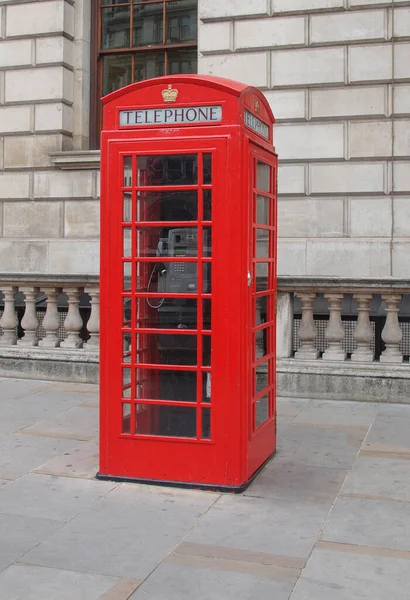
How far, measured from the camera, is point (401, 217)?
12.0 metres

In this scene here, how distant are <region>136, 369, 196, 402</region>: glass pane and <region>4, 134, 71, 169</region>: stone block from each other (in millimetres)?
8975

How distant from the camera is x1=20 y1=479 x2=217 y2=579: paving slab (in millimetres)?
3786

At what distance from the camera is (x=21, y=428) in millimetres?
6652

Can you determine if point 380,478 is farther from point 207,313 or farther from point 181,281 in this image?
point 181,281

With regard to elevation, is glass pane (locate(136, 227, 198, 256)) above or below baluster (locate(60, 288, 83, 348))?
above

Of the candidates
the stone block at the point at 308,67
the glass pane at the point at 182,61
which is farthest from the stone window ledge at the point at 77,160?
the stone block at the point at 308,67

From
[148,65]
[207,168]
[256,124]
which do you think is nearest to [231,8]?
[148,65]

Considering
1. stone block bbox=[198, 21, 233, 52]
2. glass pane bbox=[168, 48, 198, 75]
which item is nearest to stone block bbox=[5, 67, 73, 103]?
glass pane bbox=[168, 48, 198, 75]

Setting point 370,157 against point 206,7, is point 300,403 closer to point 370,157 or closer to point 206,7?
point 370,157

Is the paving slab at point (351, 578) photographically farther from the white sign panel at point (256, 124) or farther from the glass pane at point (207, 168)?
the white sign panel at point (256, 124)

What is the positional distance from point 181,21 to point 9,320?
22.2ft

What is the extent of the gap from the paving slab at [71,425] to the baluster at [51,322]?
174cm

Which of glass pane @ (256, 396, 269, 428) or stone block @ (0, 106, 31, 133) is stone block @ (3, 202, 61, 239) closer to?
stone block @ (0, 106, 31, 133)

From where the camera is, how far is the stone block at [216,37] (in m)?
12.6
